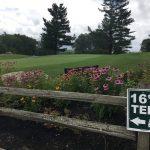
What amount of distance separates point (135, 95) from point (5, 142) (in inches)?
115

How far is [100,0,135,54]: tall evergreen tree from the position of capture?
69.9m

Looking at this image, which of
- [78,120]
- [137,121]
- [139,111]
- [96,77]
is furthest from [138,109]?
[96,77]

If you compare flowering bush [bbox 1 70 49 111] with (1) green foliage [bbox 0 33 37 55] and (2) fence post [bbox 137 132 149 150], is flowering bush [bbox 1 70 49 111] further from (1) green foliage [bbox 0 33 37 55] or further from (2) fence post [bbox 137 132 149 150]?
(1) green foliage [bbox 0 33 37 55]

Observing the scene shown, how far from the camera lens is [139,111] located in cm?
526

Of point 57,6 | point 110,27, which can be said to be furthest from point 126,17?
point 57,6

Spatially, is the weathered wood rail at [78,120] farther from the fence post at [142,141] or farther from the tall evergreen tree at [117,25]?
the tall evergreen tree at [117,25]

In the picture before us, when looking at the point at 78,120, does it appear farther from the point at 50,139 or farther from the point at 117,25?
the point at 117,25

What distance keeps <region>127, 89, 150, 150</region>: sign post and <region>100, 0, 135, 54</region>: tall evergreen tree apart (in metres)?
63.8

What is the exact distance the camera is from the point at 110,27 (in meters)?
70.4

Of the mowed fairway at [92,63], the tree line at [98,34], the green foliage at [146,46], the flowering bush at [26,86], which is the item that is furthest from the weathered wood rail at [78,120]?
the tree line at [98,34]

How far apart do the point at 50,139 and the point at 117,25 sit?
6462 centimetres

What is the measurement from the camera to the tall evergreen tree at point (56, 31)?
7250 cm

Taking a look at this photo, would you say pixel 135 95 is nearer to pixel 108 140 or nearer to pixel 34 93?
pixel 108 140

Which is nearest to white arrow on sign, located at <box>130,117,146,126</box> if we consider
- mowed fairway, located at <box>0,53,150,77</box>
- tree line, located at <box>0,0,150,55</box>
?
mowed fairway, located at <box>0,53,150,77</box>
